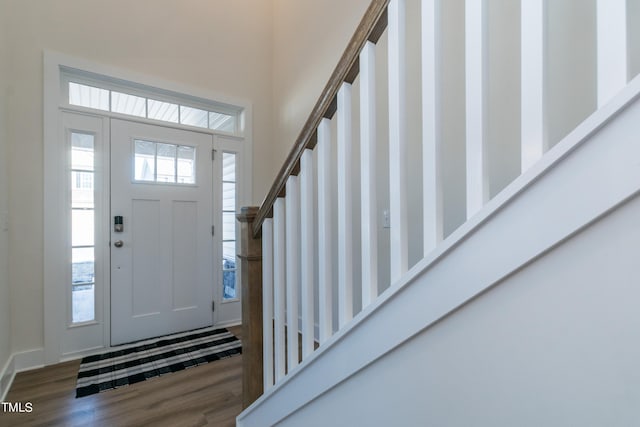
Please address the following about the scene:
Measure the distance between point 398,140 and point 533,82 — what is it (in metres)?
0.30

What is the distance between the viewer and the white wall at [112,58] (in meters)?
2.28

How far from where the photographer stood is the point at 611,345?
0.47 metres

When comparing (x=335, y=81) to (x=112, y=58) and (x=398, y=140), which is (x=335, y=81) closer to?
(x=398, y=140)

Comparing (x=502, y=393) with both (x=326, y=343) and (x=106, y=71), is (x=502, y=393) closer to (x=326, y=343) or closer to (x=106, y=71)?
(x=326, y=343)

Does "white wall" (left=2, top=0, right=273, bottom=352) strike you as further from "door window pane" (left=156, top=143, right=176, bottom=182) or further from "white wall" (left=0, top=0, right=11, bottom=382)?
"door window pane" (left=156, top=143, right=176, bottom=182)

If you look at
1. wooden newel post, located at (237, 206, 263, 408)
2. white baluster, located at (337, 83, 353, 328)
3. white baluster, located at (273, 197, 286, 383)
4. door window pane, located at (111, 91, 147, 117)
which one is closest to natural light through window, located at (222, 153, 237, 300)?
door window pane, located at (111, 91, 147, 117)

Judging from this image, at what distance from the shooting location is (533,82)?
57 cm

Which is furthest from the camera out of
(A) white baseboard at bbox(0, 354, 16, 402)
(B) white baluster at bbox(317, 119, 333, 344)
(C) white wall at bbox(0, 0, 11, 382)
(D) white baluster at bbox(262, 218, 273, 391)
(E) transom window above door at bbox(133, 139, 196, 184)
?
(E) transom window above door at bbox(133, 139, 196, 184)

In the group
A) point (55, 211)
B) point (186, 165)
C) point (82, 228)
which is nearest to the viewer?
point (55, 211)

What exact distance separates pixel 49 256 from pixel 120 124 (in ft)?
3.97

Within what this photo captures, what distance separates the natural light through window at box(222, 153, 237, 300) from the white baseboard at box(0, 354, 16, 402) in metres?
1.60

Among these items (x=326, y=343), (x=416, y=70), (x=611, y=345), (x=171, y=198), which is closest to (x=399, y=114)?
(x=611, y=345)

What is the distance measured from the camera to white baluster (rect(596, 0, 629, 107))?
1.54ft

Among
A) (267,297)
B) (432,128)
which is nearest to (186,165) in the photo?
(267,297)
